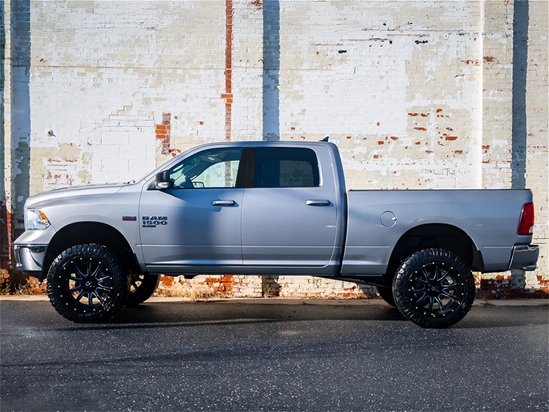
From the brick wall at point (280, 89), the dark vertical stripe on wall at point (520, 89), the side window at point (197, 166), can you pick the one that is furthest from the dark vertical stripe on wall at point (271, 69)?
the dark vertical stripe on wall at point (520, 89)

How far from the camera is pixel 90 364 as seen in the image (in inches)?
207

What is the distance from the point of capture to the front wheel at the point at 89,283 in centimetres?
680

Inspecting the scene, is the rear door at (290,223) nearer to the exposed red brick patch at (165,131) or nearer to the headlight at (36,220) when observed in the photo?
the headlight at (36,220)

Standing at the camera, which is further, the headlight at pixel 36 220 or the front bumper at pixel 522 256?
the headlight at pixel 36 220

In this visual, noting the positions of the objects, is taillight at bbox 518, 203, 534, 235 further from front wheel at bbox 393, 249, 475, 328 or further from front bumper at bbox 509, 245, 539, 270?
front wheel at bbox 393, 249, 475, 328

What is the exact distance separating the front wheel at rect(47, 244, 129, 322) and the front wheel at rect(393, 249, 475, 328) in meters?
2.98

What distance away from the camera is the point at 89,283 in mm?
6875

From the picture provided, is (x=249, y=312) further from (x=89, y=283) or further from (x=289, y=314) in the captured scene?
(x=89, y=283)

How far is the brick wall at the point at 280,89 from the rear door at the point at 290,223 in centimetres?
324

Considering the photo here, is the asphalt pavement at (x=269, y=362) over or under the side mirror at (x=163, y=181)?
under

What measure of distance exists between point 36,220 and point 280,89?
4581 mm

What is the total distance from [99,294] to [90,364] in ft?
5.59

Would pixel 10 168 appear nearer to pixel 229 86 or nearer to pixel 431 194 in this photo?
pixel 229 86

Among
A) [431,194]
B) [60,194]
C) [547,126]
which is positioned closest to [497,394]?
[431,194]
